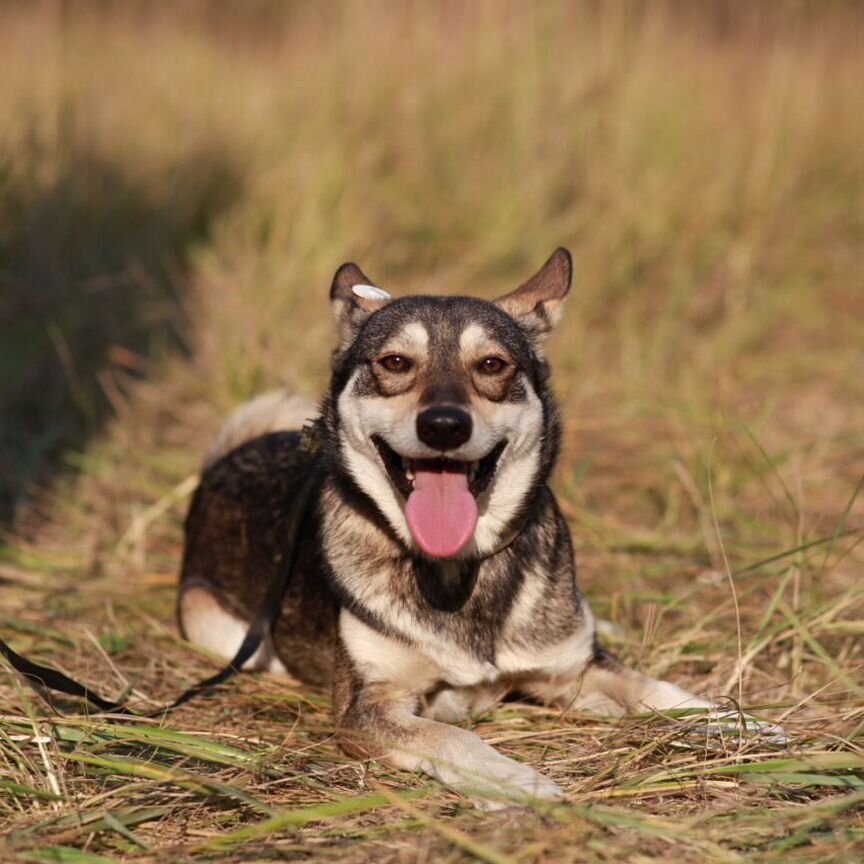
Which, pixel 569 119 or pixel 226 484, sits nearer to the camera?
pixel 226 484

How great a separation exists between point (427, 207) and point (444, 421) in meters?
4.83

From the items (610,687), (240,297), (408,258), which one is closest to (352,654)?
(610,687)

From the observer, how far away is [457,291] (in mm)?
7141

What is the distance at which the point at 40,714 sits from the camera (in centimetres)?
322

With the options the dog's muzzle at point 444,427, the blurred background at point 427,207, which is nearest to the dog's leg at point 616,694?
the dog's muzzle at point 444,427

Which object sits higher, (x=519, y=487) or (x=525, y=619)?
(x=519, y=487)

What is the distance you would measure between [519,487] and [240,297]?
150 inches

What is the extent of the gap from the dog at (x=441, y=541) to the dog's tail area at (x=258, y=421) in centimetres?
108

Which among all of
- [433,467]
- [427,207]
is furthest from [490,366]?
[427,207]

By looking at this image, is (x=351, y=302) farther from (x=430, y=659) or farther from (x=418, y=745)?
(x=418, y=745)

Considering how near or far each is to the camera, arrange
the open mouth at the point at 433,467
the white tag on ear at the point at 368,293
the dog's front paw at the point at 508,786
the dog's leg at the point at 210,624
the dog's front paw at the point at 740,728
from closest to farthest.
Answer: the dog's front paw at the point at 508,786 < the dog's front paw at the point at 740,728 < the open mouth at the point at 433,467 < the white tag on ear at the point at 368,293 < the dog's leg at the point at 210,624

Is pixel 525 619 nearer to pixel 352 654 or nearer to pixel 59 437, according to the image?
pixel 352 654

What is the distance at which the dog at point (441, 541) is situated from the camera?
10.2 feet

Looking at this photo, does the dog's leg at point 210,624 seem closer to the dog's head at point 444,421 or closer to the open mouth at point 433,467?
the dog's head at point 444,421
